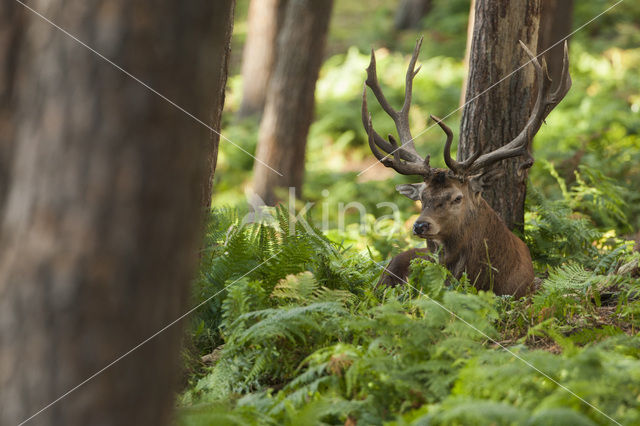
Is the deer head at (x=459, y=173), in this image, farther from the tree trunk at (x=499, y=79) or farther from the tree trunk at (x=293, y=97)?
the tree trunk at (x=293, y=97)

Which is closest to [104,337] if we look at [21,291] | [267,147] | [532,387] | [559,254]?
[21,291]

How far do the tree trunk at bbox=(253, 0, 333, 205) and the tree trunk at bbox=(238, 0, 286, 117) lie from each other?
14.6 ft

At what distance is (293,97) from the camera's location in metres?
11.6

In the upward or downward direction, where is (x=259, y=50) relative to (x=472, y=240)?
upward

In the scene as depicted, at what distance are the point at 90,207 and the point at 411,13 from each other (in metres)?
20.4

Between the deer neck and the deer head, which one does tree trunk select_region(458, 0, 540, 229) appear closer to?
the deer head

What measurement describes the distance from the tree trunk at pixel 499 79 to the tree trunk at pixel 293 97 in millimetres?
5345

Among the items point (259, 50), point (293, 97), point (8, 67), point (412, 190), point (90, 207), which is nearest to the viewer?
point (90, 207)

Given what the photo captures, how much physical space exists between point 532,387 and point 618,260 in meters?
3.15

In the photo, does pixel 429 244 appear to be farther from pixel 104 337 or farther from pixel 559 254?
pixel 104 337

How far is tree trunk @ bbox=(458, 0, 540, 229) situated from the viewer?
6273 millimetres

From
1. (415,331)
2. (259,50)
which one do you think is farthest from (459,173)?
(259,50)

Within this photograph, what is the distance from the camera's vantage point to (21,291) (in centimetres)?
218

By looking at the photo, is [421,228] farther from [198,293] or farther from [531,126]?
[198,293]
